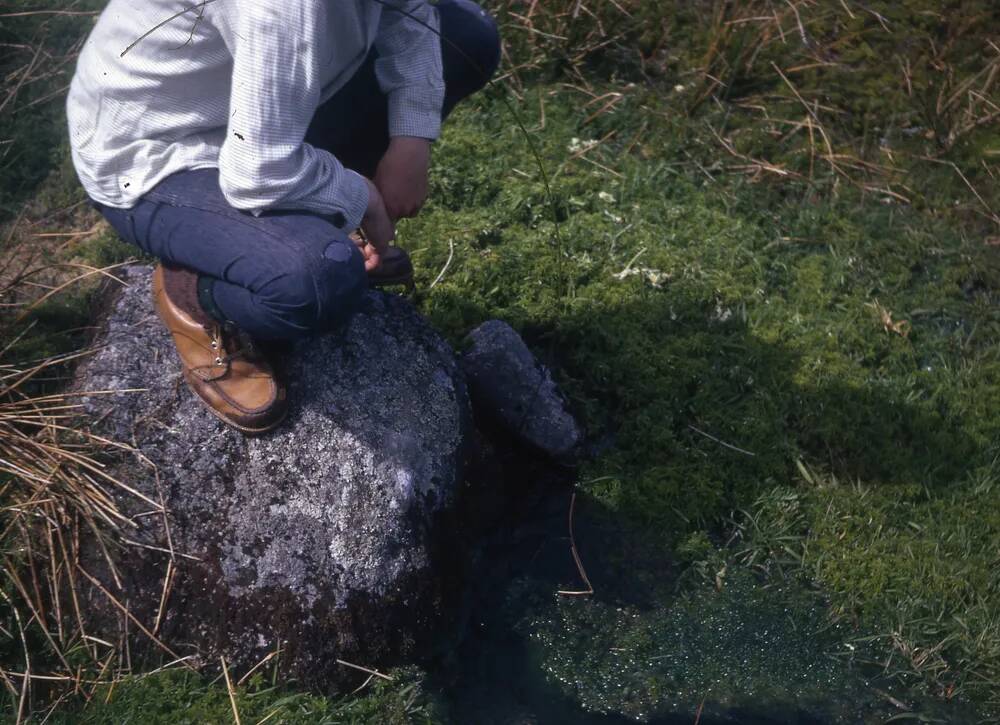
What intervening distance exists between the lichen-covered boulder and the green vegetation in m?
0.16

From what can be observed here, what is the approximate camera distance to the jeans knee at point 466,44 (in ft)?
9.76

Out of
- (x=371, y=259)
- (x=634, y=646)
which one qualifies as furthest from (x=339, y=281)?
→ (x=634, y=646)

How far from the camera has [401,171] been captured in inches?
104

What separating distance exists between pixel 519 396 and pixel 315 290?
1.09m

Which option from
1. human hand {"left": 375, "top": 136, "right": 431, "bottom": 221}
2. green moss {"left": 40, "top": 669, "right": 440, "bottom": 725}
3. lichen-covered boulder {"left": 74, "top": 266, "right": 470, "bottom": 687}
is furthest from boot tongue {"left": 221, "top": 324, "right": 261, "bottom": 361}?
green moss {"left": 40, "top": 669, "right": 440, "bottom": 725}

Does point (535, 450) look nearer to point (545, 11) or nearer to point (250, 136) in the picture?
point (250, 136)

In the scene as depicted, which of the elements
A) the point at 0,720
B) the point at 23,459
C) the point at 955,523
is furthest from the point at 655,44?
the point at 0,720

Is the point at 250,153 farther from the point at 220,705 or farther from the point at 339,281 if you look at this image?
the point at 220,705

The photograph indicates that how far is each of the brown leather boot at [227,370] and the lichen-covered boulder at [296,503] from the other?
7cm

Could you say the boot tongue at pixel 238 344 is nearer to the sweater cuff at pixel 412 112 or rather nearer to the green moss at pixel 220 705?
the sweater cuff at pixel 412 112

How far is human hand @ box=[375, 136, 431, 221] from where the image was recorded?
264 centimetres

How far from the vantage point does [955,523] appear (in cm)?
323

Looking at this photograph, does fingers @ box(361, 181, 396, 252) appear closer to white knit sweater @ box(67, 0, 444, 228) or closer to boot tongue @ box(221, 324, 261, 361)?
white knit sweater @ box(67, 0, 444, 228)

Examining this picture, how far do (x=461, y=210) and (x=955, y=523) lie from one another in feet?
7.13
